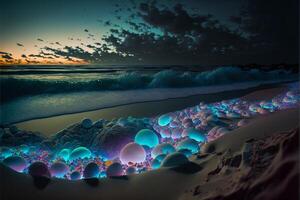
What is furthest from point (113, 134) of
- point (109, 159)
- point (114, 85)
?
point (114, 85)

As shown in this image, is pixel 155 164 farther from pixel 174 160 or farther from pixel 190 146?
pixel 190 146

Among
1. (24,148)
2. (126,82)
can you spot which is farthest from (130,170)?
(126,82)

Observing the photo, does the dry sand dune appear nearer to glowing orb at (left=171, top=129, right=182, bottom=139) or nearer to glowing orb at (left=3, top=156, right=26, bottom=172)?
glowing orb at (left=3, top=156, right=26, bottom=172)

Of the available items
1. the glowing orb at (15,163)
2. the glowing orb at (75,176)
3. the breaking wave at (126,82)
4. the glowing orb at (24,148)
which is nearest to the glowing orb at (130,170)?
the glowing orb at (75,176)

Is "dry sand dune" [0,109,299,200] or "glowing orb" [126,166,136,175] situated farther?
"glowing orb" [126,166,136,175]

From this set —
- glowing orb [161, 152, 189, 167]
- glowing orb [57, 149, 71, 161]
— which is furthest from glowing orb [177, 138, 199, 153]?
glowing orb [57, 149, 71, 161]

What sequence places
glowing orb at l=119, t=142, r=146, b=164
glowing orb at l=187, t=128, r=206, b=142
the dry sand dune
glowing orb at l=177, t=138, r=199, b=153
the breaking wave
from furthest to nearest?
the breaking wave, glowing orb at l=187, t=128, r=206, b=142, glowing orb at l=177, t=138, r=199, b=153, glowing orb at l=119, t=142, r=146, b=164, the dry sand dune
